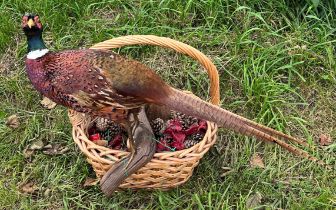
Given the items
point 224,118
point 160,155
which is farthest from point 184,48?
point 160,155

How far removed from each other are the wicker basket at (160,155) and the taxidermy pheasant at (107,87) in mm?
193

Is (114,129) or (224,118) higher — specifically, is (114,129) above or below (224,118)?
below

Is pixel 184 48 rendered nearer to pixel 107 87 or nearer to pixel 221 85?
pixel 107 87

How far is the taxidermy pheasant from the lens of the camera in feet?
8.38

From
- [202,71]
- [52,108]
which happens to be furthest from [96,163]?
[202,71]

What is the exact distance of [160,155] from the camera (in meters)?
2.70

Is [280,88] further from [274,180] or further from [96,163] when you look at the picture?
[96,163]

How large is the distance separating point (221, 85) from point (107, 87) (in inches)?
39.1

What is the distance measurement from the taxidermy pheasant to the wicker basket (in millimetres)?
193

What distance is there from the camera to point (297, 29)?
348 cm

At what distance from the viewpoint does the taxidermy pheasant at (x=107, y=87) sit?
2553 mm

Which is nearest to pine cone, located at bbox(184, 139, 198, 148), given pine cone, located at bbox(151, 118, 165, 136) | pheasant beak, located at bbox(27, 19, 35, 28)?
pine cone, located at bbox(151, 118, 165, 136)

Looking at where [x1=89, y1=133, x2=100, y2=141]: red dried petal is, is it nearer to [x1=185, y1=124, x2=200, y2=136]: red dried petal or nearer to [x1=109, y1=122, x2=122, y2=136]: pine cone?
[x1=109, y1=122, x2=122, y2=136]: pine cone

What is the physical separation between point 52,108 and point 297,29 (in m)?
1.50
